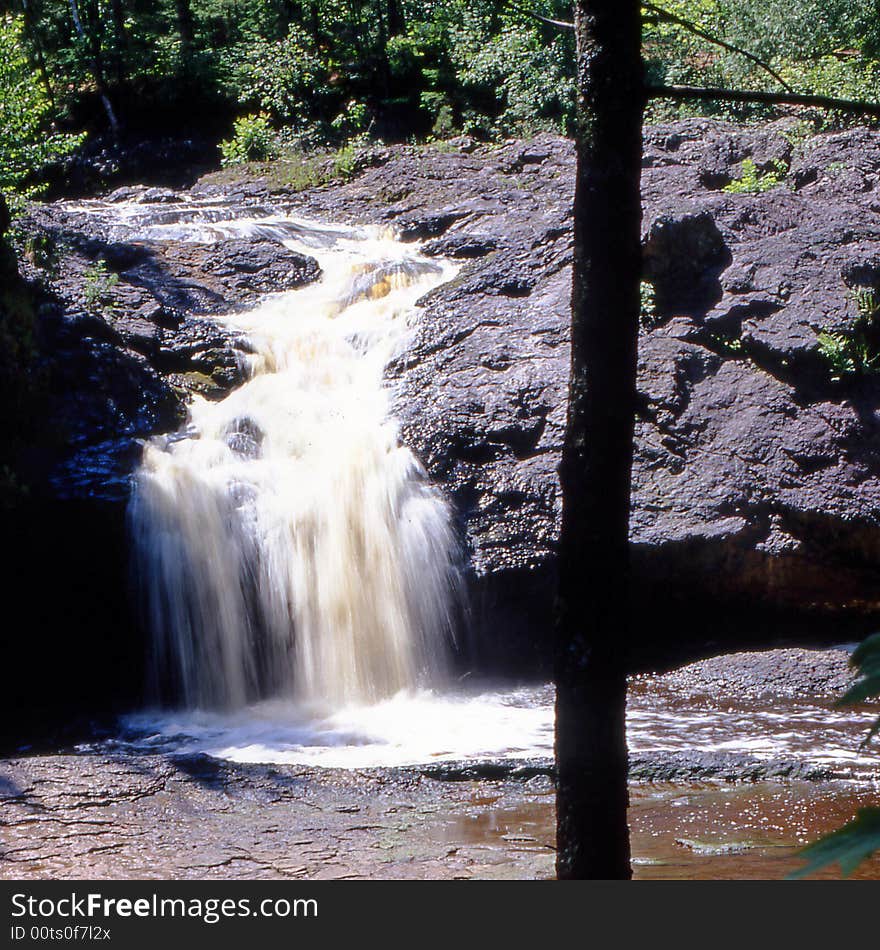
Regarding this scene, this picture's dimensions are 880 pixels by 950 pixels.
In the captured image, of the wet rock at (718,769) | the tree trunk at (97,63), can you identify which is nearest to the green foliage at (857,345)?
the wet rock at (718,769)

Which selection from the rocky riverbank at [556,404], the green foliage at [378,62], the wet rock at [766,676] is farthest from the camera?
the green foliage at [378,62]

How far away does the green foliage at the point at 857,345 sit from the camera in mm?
10805

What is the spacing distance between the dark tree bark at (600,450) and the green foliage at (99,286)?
9.41 m

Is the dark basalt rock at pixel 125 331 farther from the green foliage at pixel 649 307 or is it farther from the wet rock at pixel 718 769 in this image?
the wet rock at pixel 718 769

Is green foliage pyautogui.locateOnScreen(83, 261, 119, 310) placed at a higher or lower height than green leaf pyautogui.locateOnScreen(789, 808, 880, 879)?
higher

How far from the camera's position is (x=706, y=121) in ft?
54.1

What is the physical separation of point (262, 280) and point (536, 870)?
10.2 m

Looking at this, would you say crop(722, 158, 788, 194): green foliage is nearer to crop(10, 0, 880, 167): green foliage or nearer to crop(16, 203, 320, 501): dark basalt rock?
crop(10, 0, 880, 167): green foliage

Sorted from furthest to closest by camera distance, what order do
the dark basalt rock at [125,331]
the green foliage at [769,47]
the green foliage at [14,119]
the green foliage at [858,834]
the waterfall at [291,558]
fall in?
the green foliage at [769,47], the green foliage at [14,119], the dark basalt rock at [125,331], the waterfall at [291,558], the green foliage at [858,834]

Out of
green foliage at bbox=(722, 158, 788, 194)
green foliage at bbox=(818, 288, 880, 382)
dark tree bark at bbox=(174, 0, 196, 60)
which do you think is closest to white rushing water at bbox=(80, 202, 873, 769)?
green foliage at bbox=(818, 288, 880, 382)

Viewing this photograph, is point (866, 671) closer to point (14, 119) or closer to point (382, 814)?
point (382, 814)

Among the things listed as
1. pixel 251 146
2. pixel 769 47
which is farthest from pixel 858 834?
pixel 769 47

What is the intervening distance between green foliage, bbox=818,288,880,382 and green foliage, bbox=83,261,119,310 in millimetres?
8074

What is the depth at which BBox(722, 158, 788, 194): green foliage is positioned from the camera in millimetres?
13969
